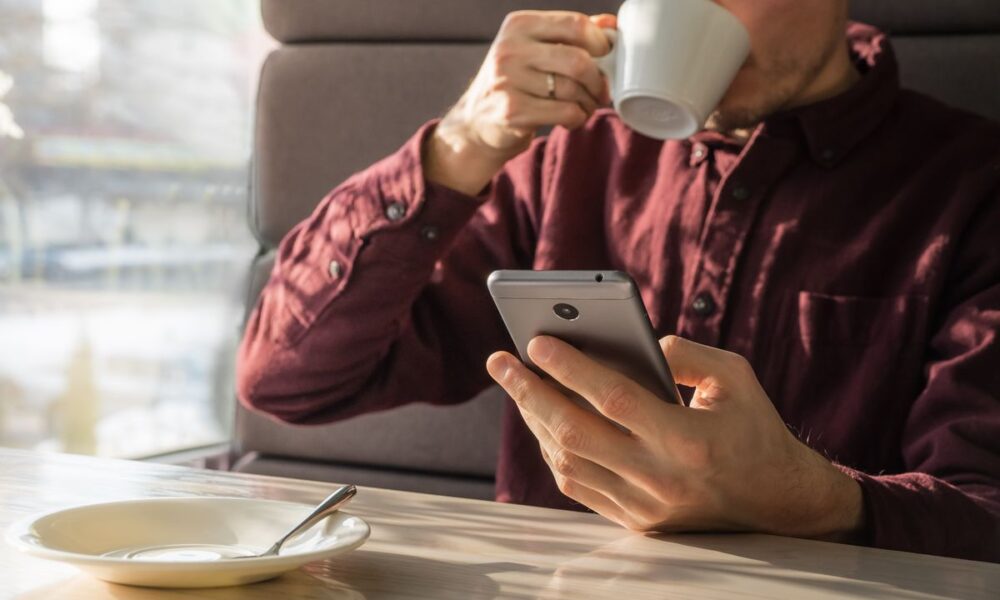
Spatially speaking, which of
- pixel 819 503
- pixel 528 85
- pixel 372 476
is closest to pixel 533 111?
pixel 528 85

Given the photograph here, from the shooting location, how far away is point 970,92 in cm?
147

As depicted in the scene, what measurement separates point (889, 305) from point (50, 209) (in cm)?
110

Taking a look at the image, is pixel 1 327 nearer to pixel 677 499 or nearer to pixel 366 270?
pixel 366 270

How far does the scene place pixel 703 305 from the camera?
4.38 ft

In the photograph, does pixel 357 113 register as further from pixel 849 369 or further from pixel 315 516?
pixel 315 516

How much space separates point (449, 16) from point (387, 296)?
0.53 metres

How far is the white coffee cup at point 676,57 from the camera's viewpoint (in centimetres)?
109

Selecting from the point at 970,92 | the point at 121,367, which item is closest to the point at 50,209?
the point at 121,367

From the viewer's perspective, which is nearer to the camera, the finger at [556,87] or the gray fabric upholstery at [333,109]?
the finger at [556,87]

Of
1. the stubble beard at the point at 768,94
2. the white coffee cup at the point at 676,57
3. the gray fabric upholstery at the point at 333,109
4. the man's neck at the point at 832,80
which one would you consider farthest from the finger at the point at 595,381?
the gray fabric upholstery at the point at 333,109

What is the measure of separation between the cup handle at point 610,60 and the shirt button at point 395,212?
10.9 inches

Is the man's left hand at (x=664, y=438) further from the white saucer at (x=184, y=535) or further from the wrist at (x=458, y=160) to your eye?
the wrist at (x=458, y=160)

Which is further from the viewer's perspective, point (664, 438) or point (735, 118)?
point (735, 118)

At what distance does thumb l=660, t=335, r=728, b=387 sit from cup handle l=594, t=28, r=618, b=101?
1.38 ft
